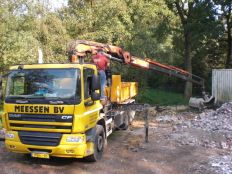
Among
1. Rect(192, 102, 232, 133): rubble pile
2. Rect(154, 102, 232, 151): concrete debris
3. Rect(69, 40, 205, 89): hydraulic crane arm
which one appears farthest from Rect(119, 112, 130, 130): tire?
Rect(192, 102, 232, 133): rubble pile

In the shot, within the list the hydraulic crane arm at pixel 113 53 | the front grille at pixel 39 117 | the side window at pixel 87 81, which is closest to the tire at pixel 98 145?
the side window at pixel 87 81

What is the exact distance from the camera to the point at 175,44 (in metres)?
32.6

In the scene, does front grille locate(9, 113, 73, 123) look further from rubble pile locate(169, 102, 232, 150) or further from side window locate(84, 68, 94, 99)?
rubble pile locate(169, 102, 232, 150)

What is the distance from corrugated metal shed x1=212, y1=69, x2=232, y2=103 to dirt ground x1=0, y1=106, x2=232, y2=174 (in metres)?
7.13

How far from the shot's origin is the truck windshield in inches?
351

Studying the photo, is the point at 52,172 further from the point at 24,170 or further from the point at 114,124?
the point at 114,124

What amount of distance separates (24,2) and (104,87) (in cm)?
880

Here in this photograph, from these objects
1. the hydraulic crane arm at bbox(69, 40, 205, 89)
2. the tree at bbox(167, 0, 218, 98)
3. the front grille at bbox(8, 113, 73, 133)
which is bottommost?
the front grille at bbox(8, 113, 73, 133)

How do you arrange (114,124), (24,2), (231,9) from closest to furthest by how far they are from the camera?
Result: (114,124), (24,2), (231,9)

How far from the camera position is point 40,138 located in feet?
29.2

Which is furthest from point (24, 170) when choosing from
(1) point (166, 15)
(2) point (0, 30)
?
(1) point (166, 15)

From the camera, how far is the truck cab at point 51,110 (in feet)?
28.7

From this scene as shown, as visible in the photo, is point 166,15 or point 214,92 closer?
point 214,92

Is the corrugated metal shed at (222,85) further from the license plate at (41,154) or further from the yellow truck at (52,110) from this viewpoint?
the license plate at (41,154)
